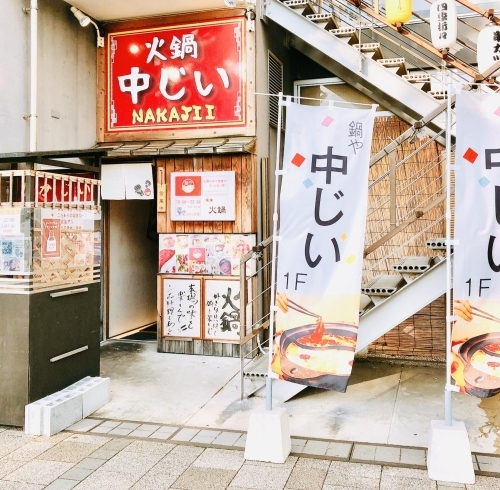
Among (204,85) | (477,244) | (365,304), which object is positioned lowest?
(365,304)

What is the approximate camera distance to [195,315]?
9.19m

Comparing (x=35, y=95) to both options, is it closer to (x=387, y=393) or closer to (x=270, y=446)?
(x=270, y=446)

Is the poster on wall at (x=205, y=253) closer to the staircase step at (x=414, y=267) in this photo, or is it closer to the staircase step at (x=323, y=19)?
the staircase step at (x=414, y=267)

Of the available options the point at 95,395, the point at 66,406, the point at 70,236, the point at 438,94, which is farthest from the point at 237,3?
the point at 66,406

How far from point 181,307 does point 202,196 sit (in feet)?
6.64

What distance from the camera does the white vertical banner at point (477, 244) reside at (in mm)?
4754

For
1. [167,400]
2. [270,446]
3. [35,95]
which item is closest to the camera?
[270,446]

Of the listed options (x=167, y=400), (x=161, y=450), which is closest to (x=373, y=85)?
(x=167, y=400)

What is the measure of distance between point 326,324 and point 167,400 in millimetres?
3030

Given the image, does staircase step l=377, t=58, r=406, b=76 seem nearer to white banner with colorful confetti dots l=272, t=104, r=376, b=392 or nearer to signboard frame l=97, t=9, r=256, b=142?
signboard frame l=97, t=9, r=256, b=142

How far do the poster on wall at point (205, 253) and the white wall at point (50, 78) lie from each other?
2.54m

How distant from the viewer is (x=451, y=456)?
4.64m

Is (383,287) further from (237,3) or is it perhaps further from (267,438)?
(237,3)

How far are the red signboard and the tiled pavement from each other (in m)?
5.52
